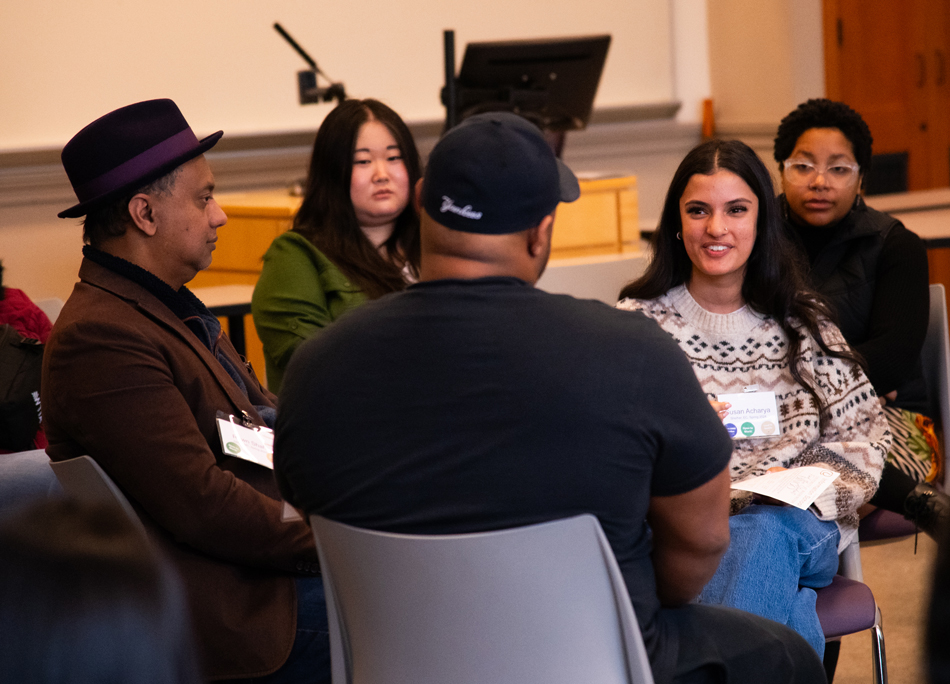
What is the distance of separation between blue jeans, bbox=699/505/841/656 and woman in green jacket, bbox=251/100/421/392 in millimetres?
1150

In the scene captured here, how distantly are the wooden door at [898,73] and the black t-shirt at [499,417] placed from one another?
5.65 metres

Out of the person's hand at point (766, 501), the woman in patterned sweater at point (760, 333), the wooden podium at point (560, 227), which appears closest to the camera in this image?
the person's hand at point (766, 501)

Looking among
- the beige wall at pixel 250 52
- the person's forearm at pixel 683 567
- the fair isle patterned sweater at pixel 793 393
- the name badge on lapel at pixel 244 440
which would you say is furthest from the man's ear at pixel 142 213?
the beige wall at pixel 250 52

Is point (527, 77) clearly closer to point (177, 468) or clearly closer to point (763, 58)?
point (763, 58)

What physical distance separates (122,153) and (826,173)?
1868mm

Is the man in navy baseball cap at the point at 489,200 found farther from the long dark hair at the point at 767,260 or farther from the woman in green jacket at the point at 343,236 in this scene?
the woman in green jacket at the point at 343,236

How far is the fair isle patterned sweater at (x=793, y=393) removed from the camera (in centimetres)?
210

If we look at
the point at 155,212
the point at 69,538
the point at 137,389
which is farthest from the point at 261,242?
the point at 69,538

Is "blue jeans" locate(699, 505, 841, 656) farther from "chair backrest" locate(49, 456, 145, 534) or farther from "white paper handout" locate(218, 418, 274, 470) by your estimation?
"chair backrest" locate(49, 456, 145, 534)

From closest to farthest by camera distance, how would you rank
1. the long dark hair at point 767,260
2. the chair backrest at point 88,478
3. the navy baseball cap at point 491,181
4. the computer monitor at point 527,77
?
the navy baseball cap at point 491,181 → the chair backrest at point 88,478 → the long dark hair at point 767,260 → the computer monitor at point 527,77

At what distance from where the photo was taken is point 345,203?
2688 mm

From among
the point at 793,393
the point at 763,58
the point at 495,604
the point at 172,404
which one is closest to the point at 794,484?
the point at 793,393

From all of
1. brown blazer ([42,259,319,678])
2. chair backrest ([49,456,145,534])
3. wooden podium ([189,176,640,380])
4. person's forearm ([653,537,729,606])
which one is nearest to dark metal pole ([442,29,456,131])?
wooden podium ([189,176,640,380])

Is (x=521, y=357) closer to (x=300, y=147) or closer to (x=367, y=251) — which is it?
(x=367, y=251)
